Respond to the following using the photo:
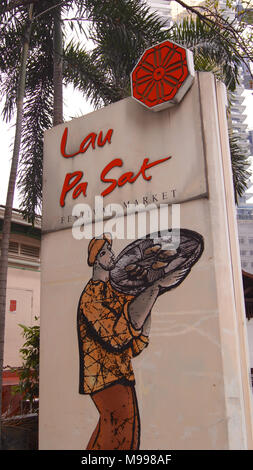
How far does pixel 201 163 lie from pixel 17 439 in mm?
5709

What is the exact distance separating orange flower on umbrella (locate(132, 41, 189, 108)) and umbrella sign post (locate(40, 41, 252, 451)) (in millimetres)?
17

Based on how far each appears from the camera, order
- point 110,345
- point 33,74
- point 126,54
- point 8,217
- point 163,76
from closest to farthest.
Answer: point 110,345, point 163,76, point 8,217, point 126,54, point 33,74

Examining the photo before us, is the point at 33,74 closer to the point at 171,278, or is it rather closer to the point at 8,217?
the point at 8,217

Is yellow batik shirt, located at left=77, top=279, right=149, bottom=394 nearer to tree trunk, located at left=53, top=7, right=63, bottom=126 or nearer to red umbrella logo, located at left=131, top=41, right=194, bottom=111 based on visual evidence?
red umbrella logo, located at left=131, top=41, right=194, bottom=111

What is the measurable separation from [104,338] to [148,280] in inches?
37.2

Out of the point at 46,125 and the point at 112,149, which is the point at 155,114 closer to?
the point at 112,149

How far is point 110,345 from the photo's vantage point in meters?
5.37

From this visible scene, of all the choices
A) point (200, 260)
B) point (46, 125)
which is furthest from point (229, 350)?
point (46, 125)

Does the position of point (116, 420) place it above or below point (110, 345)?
below

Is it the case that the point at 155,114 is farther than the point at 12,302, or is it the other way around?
the point at 12,302

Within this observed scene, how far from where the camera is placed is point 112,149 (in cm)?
599

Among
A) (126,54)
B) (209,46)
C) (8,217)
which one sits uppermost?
(209,46)

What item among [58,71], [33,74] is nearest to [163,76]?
[58,71]

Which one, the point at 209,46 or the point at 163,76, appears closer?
the point at 163,76
